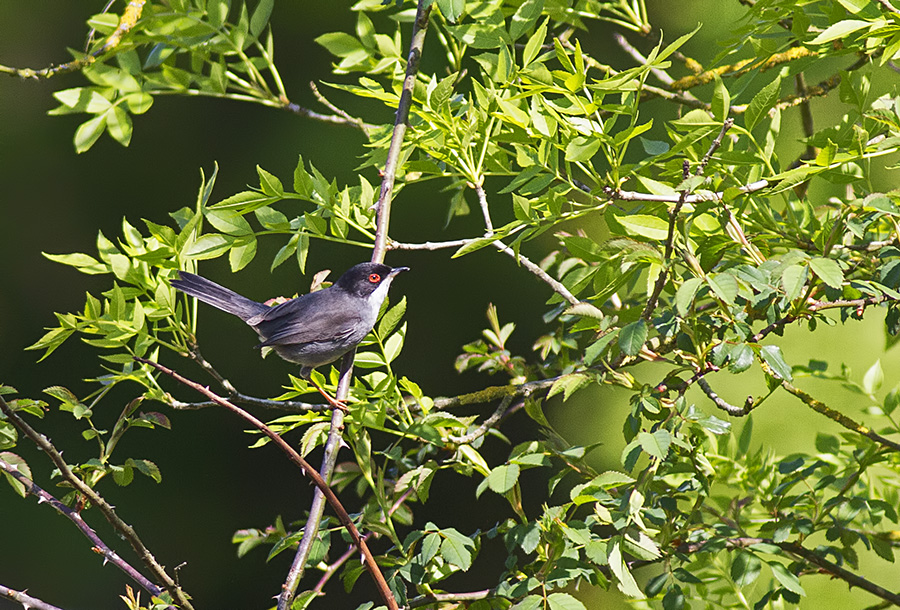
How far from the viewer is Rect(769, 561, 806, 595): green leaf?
41.9 inches

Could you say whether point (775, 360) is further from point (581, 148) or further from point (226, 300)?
point (226, 300)

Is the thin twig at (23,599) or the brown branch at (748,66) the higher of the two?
the brown branch at (748,66)

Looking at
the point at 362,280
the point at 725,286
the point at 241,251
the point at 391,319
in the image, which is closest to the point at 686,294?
the point at 725,286

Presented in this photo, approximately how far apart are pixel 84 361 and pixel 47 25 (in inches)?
52.4

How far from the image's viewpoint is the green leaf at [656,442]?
0.92m

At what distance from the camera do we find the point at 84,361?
3279 millimetres

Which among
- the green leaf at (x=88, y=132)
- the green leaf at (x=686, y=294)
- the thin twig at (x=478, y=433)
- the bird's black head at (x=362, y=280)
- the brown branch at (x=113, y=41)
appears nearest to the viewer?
the green leaf at (x=686, y=294)

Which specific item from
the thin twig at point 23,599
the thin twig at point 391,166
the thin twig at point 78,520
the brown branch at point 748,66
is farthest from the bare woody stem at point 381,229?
the brown branch at point 748,66

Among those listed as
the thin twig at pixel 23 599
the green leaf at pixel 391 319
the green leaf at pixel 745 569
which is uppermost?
Result: the green leaf at pixel 391 319

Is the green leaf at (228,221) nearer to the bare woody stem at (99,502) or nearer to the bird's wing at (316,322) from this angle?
the bare woody stem at (99,502)

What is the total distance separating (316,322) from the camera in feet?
7.38

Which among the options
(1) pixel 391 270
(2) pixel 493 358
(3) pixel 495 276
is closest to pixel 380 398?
(2) pixel 493 358

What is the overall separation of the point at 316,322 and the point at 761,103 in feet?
4.84

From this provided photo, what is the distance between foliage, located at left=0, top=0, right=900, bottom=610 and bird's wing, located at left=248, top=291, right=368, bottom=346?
804 mm
